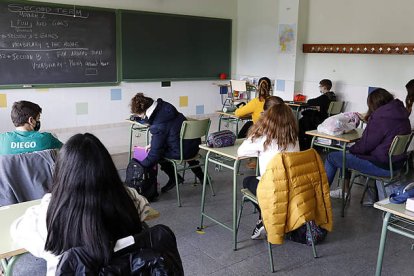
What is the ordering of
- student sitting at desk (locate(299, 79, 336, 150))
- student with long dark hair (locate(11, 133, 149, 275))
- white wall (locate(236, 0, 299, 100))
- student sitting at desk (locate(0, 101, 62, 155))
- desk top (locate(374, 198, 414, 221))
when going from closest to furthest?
1. student with long dark hair (locate(11, 133, 149, 275))
2. desk top (locate(374, 198, 414, 221))
3. student sitting at desk (locate(0, 101, 62, 155))
4. student sitting at desk (locate(299, 79, 336, 150))
5. white wall (locate(236, 0, 299, 100))

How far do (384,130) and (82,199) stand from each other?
2.93 m

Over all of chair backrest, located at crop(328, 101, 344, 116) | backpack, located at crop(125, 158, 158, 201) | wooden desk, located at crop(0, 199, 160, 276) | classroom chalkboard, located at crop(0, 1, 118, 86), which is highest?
classroom chalkboard, located at crop(0, 1, 118, 86)

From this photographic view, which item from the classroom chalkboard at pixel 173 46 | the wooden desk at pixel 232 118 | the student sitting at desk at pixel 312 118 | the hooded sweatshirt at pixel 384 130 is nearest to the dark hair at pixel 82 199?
the hooded sweatshirt at pixel 384 130

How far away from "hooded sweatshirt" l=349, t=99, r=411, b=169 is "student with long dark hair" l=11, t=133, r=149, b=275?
2.76 metres


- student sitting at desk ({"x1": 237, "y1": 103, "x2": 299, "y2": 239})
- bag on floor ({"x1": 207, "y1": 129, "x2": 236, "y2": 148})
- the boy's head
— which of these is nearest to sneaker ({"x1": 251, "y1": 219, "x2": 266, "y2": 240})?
student sitting at desk ({"x1": 237, "y1": 103, "x2": 299, "y2": 239})

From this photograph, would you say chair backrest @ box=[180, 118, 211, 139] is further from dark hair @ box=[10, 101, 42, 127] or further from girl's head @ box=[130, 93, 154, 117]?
dark hair @ box=[10, 101, 42, 127]

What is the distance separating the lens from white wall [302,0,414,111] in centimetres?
566

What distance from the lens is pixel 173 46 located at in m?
7.26

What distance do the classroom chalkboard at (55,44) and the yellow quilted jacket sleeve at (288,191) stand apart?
4522 millimetres

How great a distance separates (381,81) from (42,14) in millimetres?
5058

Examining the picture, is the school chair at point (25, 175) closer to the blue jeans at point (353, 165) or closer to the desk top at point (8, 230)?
the desk top at point (8, 230)

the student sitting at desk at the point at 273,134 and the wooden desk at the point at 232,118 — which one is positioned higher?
the student sitting at desk at the point at 273,134

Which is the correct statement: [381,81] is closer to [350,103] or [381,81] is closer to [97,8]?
[350,103]

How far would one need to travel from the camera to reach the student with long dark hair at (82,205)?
1.33 meters
